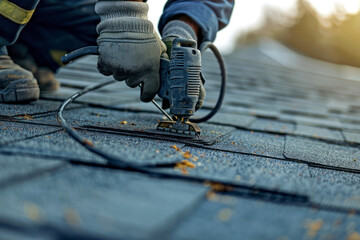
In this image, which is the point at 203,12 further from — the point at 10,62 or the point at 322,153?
the point at 10,62

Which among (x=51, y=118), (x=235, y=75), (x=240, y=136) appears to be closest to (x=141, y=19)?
(x=51, y=118)

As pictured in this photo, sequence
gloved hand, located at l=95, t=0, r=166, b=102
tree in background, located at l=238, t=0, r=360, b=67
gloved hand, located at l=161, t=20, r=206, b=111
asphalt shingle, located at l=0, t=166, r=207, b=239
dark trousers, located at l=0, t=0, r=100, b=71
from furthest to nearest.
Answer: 1. tree in background, located at l=238, t=0, r=360, b=67
2. dark trousers, located at l=0, t=0, r=100, b=71
3. gloved hand, located at l=161, t=20, r=206, b=111
4. gloved hand, located at l=95, t=0, r=166, b=102
5. asphalt shingle, located at l=0, t=166, r=207, b=239

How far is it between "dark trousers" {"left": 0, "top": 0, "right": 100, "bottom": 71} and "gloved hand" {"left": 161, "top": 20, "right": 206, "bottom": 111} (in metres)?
0.82

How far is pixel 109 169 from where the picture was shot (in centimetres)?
86

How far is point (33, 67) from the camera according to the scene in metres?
2.30

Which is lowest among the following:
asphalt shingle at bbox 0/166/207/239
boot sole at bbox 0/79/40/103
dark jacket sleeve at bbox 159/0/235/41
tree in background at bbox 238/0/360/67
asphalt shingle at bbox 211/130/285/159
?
asphalt shingle at bbox 211/130/285/159

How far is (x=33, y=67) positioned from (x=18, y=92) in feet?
2.01

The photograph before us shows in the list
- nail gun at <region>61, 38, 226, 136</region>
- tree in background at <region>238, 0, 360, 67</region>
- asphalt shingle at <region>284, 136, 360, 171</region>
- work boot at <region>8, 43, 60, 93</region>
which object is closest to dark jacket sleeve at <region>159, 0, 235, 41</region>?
nail gun at <region>61, 38, 226, 136</region>

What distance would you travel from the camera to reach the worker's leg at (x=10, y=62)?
5.05 feet

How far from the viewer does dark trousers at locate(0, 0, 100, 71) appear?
2154 mm

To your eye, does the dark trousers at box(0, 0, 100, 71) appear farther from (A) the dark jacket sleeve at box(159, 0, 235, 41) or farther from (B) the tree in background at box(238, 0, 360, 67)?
(B) the tree in background at box(238, 0, 360, 67)

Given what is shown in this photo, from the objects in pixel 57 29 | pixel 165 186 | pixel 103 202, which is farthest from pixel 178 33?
pixel 57 29

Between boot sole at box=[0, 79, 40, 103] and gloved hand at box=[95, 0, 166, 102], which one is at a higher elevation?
gloved hand at box=[95, 0, 166, 102]

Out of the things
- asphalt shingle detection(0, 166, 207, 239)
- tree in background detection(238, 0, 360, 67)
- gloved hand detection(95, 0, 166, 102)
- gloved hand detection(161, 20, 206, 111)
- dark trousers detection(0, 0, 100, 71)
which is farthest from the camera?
tree in background detection(238, 0, 360, 67)
